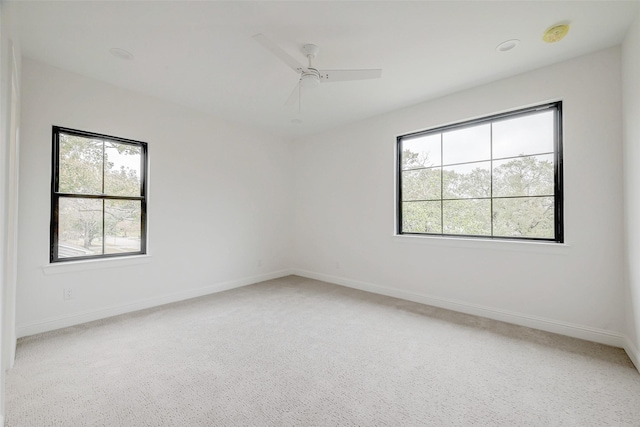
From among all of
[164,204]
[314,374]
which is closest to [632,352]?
[314,374]

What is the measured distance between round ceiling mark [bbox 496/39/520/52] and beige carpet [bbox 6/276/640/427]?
Answer: 2631 mm

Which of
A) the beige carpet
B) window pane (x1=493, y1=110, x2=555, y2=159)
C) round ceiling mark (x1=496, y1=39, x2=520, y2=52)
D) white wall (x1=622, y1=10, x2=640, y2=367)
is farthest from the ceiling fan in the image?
the beige carpet

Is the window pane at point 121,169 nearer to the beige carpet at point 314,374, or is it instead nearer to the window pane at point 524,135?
the beige carpet at point 314,374

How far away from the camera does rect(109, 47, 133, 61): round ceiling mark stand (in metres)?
2.49

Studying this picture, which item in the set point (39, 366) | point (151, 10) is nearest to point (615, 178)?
point (151, 10)

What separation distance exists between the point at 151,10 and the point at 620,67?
12.7ft

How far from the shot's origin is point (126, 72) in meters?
2.88

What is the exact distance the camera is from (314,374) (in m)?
2.05

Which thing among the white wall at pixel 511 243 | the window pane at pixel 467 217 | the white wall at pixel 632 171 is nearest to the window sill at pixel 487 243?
the white wall at pixel 511 243

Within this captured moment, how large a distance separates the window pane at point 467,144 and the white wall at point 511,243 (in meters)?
0.21

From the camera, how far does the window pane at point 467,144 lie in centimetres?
328

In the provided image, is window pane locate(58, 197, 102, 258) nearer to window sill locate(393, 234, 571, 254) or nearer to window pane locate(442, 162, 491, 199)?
window sill locate(393, 234, 571, 254)

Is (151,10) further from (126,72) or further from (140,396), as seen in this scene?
(140,396)

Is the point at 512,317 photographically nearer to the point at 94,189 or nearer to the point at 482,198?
the point at 482,198
